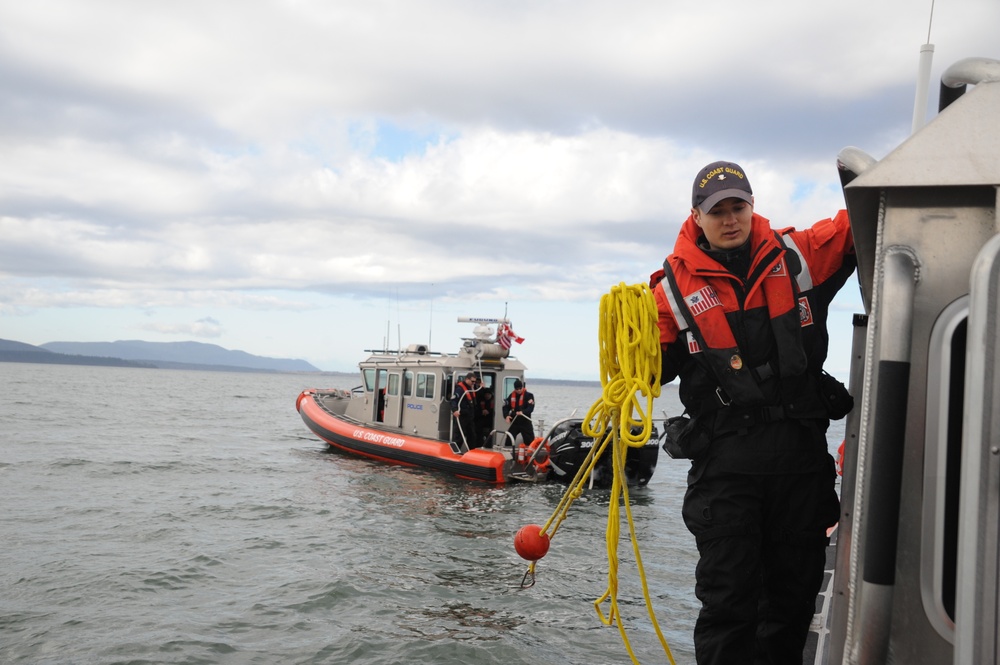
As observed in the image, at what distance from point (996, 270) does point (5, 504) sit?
44.2 ft

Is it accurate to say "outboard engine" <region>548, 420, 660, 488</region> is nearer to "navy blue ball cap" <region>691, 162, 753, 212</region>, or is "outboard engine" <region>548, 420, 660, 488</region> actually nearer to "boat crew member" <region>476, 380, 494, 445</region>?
"boat crew member" <region>476, 380, 494, 445</region>

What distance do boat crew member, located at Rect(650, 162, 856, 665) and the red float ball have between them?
1.08 m

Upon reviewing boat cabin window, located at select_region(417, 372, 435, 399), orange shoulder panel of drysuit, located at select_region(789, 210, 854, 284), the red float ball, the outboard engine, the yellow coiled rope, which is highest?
→ orange shoulder panel of drysuit, located at select_region(789, 210, 854, 284)

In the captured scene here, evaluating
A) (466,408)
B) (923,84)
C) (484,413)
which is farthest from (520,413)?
(923,84)

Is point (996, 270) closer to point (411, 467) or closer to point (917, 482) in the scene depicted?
point (917, 482)

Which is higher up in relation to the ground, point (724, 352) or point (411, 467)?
point (724, 352)

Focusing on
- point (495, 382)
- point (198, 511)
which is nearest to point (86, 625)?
point (198, 511)

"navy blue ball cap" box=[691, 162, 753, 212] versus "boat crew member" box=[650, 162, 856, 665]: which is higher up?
"navy blue ball cap" box=[691, 162, 753, 212]

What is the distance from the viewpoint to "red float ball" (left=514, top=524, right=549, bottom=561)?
3.49 metres

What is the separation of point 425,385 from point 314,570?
7174mm

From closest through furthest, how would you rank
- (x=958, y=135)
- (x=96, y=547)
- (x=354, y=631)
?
(x=958, y=135) → (x=354, y=631) → (x=96, y=547)

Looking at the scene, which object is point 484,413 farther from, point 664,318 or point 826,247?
point 826,247

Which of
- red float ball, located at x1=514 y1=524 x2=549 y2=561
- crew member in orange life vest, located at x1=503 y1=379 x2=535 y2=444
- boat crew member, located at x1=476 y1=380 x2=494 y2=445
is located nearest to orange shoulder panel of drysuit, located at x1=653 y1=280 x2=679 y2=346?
red float ball, located at x1=514 y1=524 x2=549 y2=561

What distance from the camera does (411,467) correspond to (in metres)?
15.5
